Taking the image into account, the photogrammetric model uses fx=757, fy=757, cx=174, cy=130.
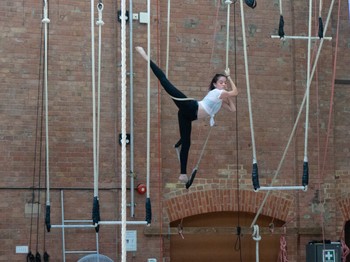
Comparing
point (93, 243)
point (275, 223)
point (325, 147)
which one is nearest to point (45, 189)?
point (93, 243)

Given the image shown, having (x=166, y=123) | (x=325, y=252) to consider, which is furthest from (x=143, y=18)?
(x=325, y=252)

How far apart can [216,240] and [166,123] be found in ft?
6.08

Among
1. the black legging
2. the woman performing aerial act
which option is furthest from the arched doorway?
the woman performing aerial act

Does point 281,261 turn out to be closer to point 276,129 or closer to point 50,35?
point 276,129

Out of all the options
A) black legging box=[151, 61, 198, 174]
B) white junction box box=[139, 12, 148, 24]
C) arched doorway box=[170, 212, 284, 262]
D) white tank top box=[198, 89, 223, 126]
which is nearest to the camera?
black legging box=[151, 61, 198, 174]

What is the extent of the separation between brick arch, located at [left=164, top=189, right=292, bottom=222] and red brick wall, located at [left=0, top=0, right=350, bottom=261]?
1cm

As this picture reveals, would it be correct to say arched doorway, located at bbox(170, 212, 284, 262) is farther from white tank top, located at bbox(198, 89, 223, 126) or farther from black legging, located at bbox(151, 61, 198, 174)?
white tank top, located at bbox(198, 89, 223, 126)

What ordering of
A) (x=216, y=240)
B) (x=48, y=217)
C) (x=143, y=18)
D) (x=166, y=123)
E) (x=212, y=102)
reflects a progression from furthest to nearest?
(x=216, y=240) < (x=166, y=123) < (x=143, y=18) < (x=48, y=217) < (x=212, y=102)

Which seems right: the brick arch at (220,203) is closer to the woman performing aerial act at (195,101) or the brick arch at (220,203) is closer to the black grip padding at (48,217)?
the black grip padding at (48,217)

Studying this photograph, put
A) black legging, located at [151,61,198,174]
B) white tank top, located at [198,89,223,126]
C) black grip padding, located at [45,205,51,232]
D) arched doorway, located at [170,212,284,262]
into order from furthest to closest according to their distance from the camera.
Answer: arched doorway, located at [170,212,284,262] < black grip padding, located at [45,205,51,232] < white tank top, located at [198,89,223,126] < black legging, located at [151,61,198,174]

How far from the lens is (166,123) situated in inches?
429

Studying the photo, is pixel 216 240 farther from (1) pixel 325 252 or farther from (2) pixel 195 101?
(2) pixel 195 101

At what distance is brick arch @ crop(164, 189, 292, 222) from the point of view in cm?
1082

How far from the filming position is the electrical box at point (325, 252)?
1084cm
